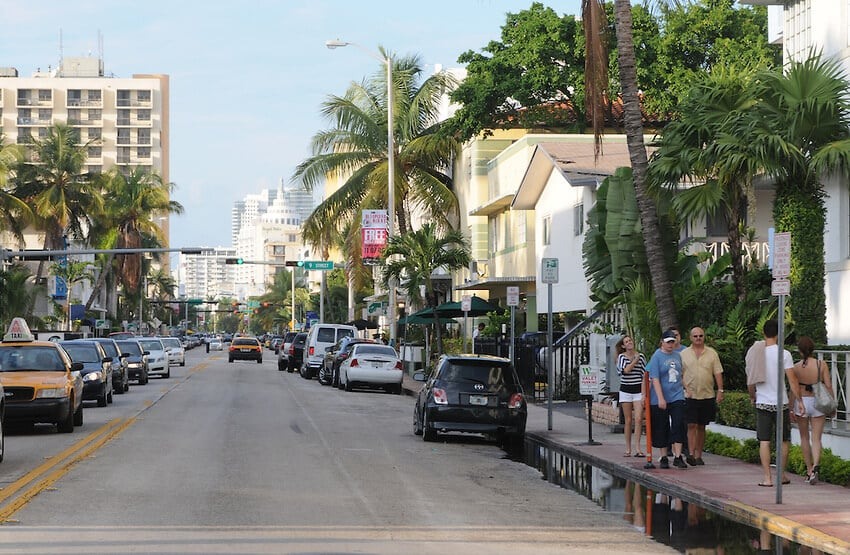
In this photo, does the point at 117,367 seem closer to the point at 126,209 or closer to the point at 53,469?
the point at 53,469

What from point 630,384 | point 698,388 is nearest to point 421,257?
point 630,384

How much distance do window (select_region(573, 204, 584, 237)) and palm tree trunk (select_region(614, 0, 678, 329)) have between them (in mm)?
14215

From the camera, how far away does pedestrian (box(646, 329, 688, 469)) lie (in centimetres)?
1734

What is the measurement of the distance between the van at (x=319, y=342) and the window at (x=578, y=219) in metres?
14.7

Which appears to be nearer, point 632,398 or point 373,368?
point 632,398

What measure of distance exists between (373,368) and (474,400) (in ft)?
59.2

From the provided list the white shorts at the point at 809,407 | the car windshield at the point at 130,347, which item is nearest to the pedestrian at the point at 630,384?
the white shorts at the point at 809,407

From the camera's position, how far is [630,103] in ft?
71.2

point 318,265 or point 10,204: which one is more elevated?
point 10,204

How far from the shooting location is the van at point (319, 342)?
49438mm

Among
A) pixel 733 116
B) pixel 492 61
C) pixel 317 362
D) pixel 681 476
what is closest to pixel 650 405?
pixel 681 476

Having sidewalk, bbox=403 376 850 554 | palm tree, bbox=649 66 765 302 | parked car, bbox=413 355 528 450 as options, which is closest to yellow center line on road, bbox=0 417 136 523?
parked car, bbox=413 355 528 450

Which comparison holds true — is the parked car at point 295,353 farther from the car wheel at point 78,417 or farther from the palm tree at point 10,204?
the car wheel at point 78,417

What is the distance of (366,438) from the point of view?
22.0m
